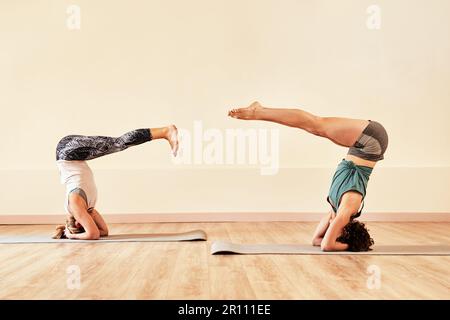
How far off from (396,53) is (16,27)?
14.8 feet

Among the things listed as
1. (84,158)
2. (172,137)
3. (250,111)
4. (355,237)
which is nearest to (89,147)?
(84,158)

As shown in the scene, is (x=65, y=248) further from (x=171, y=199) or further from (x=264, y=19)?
(x=264, y=19)

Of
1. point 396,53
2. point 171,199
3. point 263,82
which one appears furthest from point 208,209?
point 396,53

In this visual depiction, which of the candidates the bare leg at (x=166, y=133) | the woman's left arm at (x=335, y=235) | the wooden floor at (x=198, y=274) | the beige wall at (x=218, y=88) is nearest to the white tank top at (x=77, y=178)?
the wooden floor at (x=198, y=274)

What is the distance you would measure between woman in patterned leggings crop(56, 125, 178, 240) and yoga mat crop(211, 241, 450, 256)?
3.46 ft

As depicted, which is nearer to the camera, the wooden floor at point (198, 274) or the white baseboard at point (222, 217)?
the wooden floor at point (198, 274)

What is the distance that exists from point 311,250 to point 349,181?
0.56 metres

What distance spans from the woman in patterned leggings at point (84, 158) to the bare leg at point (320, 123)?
2.90 ft

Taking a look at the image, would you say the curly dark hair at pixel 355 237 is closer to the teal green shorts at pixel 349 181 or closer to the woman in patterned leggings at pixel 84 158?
the teal green shorts at pixel 349 181

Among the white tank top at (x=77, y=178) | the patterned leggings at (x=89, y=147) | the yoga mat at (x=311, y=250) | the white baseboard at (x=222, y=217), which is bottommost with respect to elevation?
the white baseboard at (x=222, y=217)

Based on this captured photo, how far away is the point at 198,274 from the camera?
3250mm

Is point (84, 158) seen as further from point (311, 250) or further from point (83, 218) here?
point (311, 250)

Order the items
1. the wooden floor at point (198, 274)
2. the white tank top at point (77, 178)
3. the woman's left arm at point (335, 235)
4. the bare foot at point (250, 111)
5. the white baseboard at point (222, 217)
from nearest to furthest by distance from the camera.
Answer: the wooden floor at point (198, 274) → the woman's left arm at point (335, 235) → the bare foot at point (250, 111) → the white tank top at point (77, 178) → the white baseboard at point (222, 217)

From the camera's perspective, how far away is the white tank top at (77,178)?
4766 millimetres
